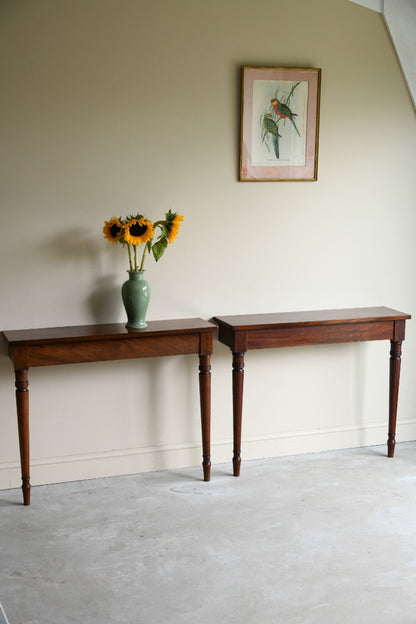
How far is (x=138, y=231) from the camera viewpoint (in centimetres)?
381

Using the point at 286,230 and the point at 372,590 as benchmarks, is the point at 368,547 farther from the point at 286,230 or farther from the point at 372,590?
the point at 286,230

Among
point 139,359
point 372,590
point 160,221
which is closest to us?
point 372,590

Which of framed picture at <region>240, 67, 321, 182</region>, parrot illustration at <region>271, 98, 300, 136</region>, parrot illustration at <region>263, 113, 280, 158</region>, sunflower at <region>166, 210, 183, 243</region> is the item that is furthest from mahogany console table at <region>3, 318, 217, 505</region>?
parrot illustration at <region>271, 98, 300, 136</region>

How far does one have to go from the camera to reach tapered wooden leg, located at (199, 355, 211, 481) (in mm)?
3967

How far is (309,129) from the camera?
427 centimetres

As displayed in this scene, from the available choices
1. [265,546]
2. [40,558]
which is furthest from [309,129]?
[40,558]

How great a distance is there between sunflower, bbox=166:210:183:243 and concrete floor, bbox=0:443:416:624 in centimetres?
135

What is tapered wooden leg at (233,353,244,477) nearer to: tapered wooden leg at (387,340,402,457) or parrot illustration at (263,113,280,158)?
tapered wooden leg at (387,340,402,457)

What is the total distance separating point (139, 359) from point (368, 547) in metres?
1.61

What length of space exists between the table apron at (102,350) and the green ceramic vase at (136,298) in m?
0.13

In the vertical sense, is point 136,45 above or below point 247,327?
above

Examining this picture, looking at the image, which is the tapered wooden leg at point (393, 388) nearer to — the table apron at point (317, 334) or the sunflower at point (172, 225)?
the table apron at point (317, 334)

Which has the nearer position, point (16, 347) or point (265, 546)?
point (265, 546)

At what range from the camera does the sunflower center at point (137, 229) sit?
12.5 feet
